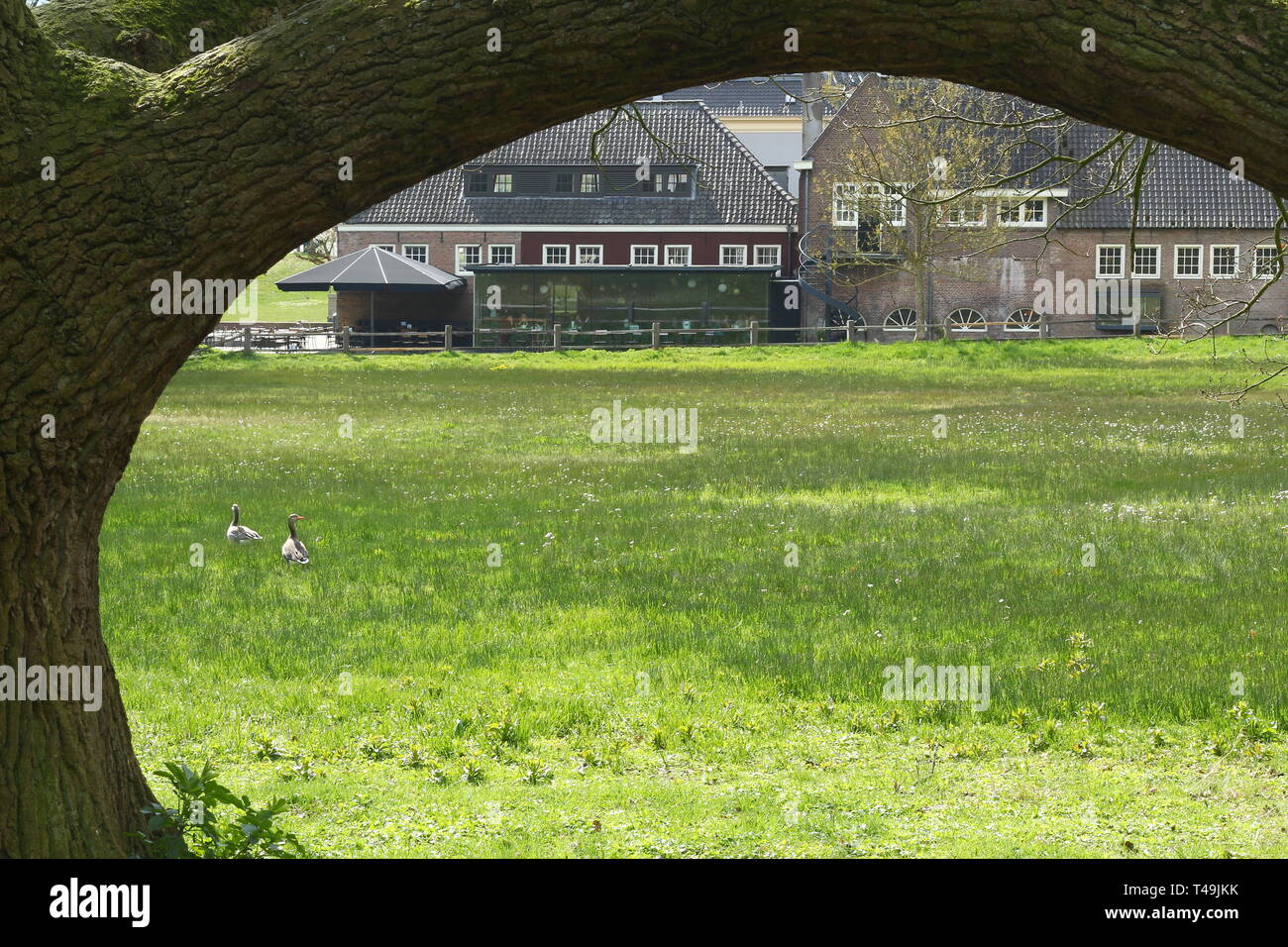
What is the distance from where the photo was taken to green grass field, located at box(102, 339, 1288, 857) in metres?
6.56

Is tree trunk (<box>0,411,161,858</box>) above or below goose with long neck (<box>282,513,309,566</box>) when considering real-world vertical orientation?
above

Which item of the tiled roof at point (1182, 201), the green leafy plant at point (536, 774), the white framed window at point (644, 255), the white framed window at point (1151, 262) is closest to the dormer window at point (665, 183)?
the white framed window at point (644, 255)

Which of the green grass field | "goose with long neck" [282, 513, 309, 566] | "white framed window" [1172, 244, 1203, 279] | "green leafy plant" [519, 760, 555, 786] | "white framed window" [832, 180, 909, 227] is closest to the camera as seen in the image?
the green grass field

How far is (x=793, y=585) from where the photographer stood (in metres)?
11.7

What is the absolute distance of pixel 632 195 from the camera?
6019 cm

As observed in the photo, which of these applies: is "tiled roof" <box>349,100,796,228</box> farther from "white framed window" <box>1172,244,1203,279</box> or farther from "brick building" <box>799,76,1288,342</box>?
"white framed window" <box>1172,244,1203,279</box>

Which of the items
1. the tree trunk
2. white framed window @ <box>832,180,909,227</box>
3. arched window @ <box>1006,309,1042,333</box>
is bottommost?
the tree trunk

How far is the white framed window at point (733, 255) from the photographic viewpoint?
2327 inches

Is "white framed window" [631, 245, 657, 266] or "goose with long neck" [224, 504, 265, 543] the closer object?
"goose with long neck" [224, 504, 265, 543]

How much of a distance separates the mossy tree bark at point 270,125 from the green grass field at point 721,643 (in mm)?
2184

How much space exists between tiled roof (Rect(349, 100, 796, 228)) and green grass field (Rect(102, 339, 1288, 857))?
126ft

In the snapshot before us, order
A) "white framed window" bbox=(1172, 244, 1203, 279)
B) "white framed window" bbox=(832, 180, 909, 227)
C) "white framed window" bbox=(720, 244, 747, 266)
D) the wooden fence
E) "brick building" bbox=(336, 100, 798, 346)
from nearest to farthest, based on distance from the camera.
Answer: "white framed window" bbox=(832, 180, 909, 227) → the wooden fence → "brick building" bbox=(336, 100, 798, 346) → "white framed window" bbox=(1172, 244, 1203, 279) → "white framed window" bbox=(720, 244, 747, 266)

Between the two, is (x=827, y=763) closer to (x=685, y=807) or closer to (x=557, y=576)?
(x=685, y=807)

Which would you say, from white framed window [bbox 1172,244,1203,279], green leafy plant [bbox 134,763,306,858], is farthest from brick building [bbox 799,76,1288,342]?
green leafy plant [bbox 134,763,306,858]
